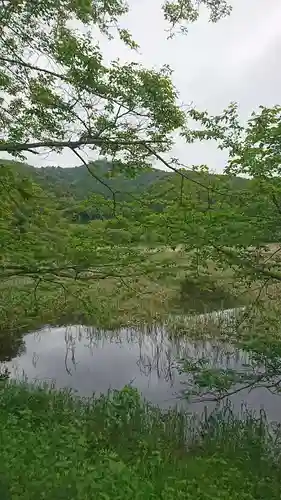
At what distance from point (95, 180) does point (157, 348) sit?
7.58 metres

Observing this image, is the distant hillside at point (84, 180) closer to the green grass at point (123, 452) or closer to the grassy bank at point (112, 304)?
the green grass at point (123, 452)

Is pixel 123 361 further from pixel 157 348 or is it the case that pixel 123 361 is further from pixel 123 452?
pixel 123 452

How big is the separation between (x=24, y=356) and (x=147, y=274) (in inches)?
287

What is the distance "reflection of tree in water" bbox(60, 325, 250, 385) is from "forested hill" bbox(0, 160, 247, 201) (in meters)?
5.34

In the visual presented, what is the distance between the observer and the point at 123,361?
1228cm

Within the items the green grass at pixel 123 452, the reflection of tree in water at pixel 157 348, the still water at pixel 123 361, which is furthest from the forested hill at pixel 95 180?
the reflection of tree in water at pixel 157 348

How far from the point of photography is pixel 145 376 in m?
11.0

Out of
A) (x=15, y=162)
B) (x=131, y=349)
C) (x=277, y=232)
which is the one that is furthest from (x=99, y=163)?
(x=131, y=349)

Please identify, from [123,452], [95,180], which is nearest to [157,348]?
[123,452]

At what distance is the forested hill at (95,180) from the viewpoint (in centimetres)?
573

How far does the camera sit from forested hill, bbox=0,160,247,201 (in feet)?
18.8

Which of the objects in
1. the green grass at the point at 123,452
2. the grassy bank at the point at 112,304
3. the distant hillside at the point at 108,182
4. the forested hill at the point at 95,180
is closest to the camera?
the green grass at the point at 123,452

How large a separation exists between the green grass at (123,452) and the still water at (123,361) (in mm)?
1360

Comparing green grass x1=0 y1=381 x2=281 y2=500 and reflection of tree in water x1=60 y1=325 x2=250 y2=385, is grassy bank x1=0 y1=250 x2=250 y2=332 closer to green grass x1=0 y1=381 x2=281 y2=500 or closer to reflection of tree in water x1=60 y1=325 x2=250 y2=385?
reflection of tree in water x1=60 y1=325 x2=250 y2=385
